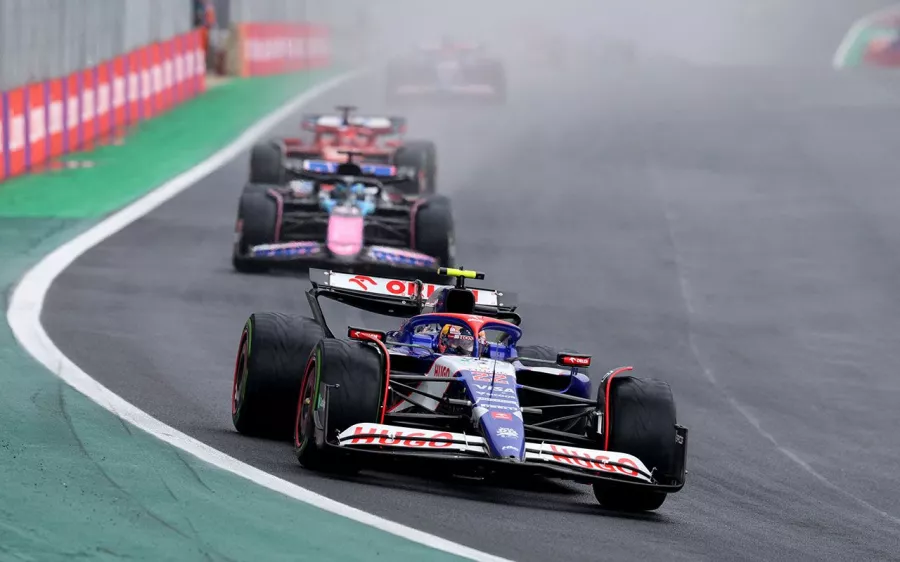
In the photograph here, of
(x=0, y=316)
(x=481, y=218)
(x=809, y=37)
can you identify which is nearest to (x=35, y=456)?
(x=0, y=316)

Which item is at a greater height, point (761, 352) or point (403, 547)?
point (403, 547)

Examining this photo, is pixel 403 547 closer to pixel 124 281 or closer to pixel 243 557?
pixel 243 557

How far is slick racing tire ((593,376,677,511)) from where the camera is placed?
10.3m

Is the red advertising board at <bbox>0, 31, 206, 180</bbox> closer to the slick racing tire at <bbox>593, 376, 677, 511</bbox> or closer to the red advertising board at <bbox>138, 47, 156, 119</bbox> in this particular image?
the red advertising board at <bbox>138, 47, 156, 119</bbox>

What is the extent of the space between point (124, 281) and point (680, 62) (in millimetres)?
48809

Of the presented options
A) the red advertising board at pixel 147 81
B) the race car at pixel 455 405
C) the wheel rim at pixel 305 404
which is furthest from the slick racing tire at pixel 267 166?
the wheel rim at pixel 305 404

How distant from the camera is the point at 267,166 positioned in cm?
2267

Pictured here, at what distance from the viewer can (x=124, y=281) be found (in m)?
18.1

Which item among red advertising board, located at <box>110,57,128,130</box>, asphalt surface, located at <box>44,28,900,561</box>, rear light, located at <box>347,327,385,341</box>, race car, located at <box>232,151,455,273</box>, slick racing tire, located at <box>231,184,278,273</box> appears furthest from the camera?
red advertising board, located at <box>110,57,128,130</box>

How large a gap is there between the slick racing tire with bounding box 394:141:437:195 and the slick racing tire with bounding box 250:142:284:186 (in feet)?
5.04

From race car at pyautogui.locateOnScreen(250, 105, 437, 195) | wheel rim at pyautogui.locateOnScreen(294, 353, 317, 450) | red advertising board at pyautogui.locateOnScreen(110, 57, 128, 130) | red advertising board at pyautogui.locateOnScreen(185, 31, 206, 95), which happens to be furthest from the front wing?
red advertising board at pyautogui.locateOnScreen(185, 31, 206, 95)

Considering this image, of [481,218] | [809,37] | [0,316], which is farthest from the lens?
[809,37]

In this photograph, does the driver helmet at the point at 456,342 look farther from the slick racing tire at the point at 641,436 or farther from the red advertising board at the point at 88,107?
the red advertising board at the point at 88,107

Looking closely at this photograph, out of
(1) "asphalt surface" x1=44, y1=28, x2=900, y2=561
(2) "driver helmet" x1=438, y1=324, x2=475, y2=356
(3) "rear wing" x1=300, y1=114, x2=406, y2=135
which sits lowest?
(1) "asphalt surface" x1=44, y1=28, x2=900, y2=561
